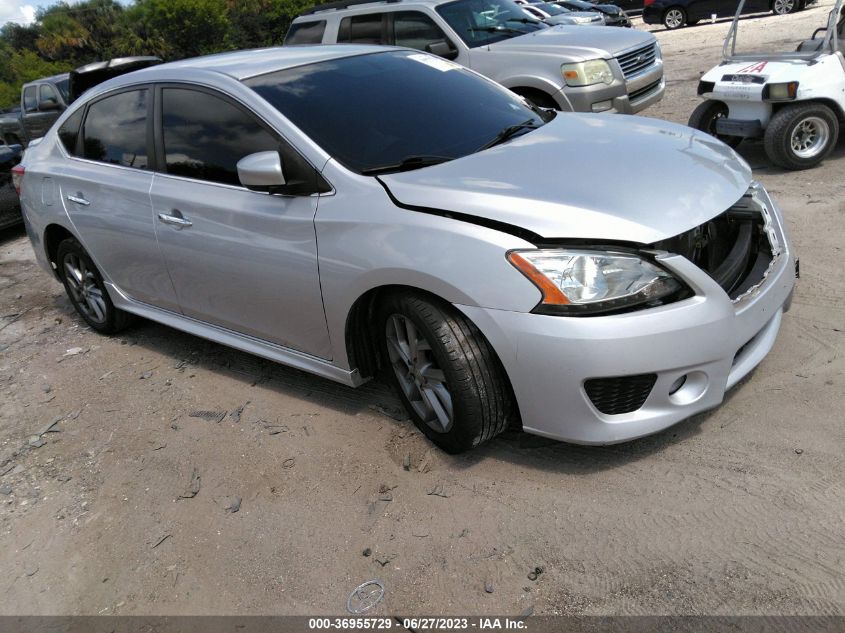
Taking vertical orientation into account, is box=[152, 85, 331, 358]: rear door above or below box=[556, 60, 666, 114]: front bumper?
above

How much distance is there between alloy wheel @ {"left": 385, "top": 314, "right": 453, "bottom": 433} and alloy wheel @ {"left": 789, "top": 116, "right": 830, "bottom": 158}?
16.1ft

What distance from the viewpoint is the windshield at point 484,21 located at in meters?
8.95

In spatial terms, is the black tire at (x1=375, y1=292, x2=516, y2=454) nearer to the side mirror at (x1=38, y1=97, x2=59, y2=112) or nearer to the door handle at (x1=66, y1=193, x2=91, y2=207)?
the door handle at (x1=66, y1=193, x2=91, y2=207)

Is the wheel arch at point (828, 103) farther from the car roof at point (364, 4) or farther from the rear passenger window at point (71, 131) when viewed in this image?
the rear passenger window at point (71, 131)

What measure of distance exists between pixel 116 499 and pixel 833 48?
697cm

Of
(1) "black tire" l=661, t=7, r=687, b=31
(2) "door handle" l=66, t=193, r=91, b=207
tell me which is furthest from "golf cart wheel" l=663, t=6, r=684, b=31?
(2) "door handle" l=66, t=193, r=91, b=207

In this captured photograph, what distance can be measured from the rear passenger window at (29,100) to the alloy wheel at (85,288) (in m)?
10.6

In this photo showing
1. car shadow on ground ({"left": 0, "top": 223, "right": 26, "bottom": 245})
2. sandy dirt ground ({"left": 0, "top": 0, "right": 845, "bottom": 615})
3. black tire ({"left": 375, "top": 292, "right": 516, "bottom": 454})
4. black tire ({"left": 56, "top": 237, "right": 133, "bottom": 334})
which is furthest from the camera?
car shadow on ground ({"left": 0, "top": 223, "right": 26, "bottom": 245})

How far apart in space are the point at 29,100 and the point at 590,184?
570 inches

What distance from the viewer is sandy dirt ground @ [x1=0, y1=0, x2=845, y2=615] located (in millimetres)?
2730

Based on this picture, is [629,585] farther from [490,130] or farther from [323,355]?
[490,130]

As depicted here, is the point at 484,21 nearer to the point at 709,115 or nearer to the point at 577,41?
the point at 577,41

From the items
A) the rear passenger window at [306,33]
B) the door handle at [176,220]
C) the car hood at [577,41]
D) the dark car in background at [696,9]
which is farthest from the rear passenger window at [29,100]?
the dark car in background at [696,9]

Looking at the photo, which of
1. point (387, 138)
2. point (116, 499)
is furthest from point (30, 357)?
point (387, 138)
